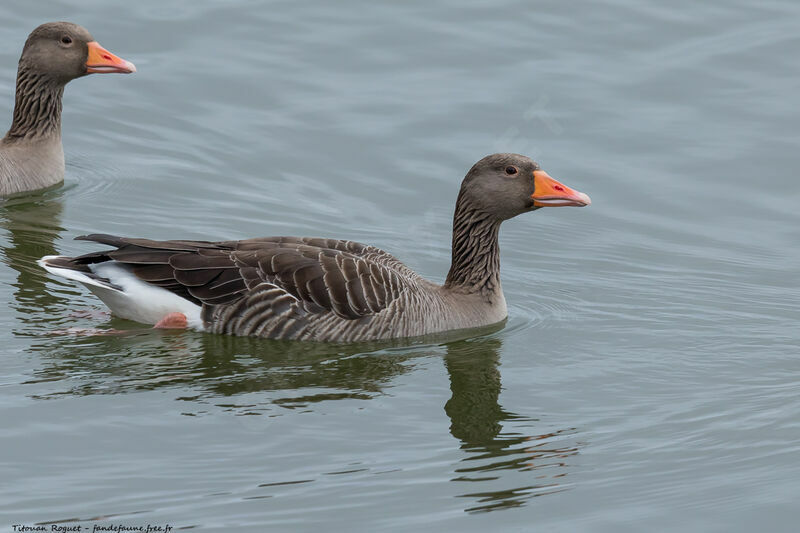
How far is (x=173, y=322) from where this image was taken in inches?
468

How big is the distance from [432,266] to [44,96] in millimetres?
5648

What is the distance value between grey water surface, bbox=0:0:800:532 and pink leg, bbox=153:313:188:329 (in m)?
0.17

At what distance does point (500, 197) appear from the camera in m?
12.4

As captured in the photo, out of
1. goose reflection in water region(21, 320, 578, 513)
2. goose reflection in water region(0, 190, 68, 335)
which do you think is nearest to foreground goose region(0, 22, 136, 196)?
goose reflection in water region(0, 190, 68, 335)

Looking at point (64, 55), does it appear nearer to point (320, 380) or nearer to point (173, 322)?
point (173, 322)

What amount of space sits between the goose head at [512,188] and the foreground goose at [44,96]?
5489 mm

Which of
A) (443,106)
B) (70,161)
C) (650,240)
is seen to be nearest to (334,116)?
(443,106)

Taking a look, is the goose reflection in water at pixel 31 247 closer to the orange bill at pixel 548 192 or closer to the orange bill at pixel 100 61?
the orange bill at pixel 100 61

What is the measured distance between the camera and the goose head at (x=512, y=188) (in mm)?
12227

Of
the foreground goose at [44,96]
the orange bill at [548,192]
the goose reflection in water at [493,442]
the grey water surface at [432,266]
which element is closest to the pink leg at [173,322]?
the grey water surface at [432,266]

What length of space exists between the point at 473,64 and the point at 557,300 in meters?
6.29

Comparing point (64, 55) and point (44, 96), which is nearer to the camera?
point (64, 55)

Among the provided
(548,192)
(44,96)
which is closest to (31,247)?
(44,96)

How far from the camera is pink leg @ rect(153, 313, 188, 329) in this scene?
468 inches
